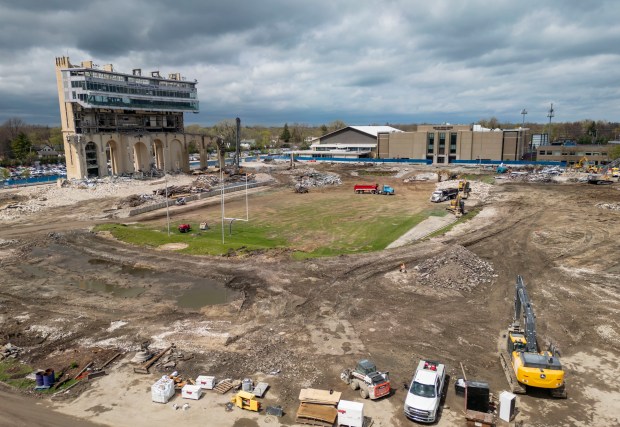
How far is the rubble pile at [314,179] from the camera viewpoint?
8859 cm

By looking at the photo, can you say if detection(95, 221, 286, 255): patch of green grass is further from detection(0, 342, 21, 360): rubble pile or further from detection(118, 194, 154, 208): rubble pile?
detection(0, 342, 21, 360): rubble pile

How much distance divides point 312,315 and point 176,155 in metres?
83.6

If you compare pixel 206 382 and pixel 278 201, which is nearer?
pixel 206 382

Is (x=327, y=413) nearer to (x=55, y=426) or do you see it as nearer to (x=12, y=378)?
(x=55, y=426)

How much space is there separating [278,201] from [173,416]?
171ft

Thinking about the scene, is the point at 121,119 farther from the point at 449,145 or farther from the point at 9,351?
the point at 449,145

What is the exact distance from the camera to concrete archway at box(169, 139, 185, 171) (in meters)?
99.3

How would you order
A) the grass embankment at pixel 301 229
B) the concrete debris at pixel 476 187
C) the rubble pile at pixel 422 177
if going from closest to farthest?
the grass embankment at pixel 301 229 → the concrete debris at pixel 476 187 → the rubble pile at pixel 422 177

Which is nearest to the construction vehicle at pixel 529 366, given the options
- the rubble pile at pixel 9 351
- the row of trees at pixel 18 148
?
the rubble pile at pixel 9 351

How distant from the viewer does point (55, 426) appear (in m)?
16.5

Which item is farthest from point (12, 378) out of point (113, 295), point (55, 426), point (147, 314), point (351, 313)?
point (351, 313)

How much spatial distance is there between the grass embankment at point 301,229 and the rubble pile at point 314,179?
72.1ft

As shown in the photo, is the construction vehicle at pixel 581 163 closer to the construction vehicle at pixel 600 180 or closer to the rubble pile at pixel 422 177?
the construction vehicle at pixel 600 180

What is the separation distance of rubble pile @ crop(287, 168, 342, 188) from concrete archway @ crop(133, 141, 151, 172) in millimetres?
32626
